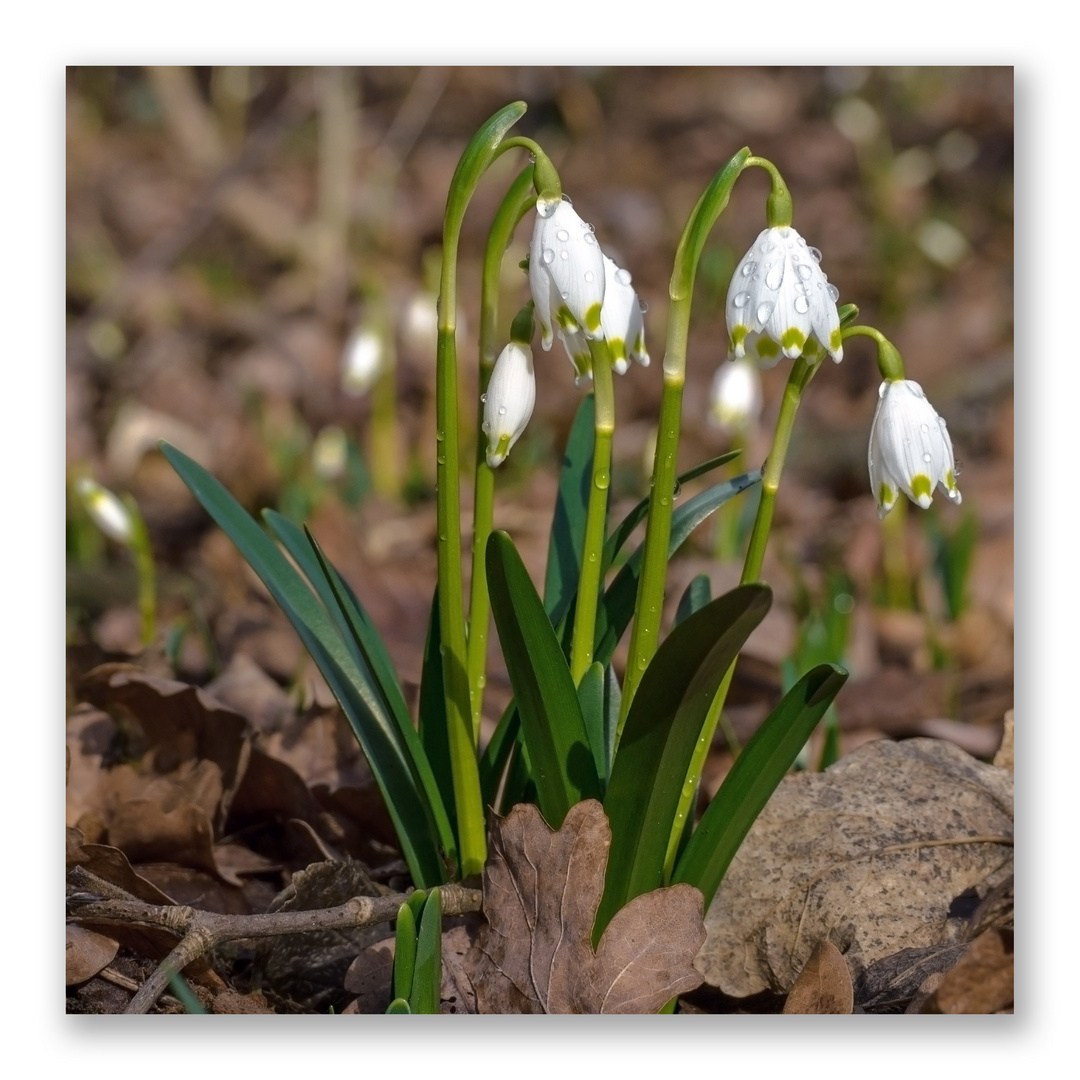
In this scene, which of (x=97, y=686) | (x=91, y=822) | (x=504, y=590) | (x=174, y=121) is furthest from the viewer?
(x=174, y=121)

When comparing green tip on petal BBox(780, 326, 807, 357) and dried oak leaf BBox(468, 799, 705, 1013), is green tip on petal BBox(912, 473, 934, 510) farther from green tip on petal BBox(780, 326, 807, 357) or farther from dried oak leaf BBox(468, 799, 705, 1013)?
dried oak leaf BBox(468, 799, 705, 1013)

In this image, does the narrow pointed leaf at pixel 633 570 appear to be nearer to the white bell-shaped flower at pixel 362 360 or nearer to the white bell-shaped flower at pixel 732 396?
the white bell-shaped flower at pixel 732 396

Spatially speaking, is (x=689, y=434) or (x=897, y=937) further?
(x=689, y=434)

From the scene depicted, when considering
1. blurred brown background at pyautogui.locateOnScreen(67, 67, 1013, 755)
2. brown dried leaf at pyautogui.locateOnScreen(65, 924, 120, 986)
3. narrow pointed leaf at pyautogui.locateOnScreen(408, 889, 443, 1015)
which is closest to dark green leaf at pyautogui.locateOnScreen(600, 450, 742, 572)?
narrow pointed leaf at pyautogui.locateOnScreen(408, 889, 443, 1015)

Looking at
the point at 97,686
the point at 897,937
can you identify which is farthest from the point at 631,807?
the point at 97,686

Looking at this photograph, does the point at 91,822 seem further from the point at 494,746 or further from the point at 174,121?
the point at 174,121

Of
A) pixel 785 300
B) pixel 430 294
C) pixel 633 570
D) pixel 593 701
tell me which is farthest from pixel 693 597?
pixel 430 294

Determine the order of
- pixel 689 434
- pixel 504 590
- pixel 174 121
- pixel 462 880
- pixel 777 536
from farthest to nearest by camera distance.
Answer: pixel 174 121 → pixel 689 434 → pixel 777 536 → pixel 462 880 → pixel 504 590
